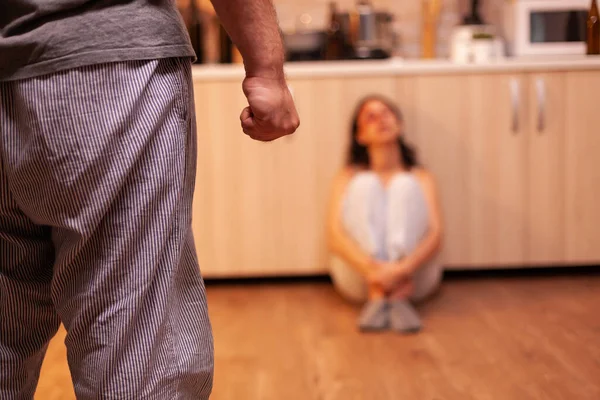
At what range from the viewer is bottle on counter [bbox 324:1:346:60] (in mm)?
3479

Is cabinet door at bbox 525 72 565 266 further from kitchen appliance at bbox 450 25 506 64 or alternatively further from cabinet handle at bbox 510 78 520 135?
kitchen appliance at bbox 450 25 506 64

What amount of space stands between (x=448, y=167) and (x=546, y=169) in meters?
0.38

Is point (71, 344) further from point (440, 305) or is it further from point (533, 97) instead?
point (533, 97)

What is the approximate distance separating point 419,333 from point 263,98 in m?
1.79

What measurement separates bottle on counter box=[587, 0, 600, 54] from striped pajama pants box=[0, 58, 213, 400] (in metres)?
2.70

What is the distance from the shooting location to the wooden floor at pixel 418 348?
6.71ft

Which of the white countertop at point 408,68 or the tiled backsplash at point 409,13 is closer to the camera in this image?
the white countertop at point 408,68

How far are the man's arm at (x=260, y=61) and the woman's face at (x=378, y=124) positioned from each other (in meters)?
2.09

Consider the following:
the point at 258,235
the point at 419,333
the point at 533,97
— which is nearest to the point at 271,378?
the point at 419,333

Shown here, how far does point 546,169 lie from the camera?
3.22 meters

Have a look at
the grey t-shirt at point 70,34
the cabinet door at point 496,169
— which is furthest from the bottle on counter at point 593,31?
the grey t-shirt at point 70,34

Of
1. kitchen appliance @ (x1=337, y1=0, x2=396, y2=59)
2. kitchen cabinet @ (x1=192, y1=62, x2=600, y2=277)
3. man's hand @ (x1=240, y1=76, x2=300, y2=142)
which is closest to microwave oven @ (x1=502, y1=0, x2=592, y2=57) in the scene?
kitchen cabinet @ (x1=192, y1=62, x2=600, y2=277)

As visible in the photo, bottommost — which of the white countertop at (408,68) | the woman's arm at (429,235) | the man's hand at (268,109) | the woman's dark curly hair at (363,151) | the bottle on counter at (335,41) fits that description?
the woman's arm at (429,235)

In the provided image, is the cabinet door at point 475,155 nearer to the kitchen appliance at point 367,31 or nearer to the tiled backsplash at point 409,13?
the kitchen appliance at point 367,31
